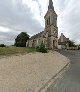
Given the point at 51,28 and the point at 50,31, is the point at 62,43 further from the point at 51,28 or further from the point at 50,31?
the point at 51,28

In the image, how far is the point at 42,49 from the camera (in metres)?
33.8

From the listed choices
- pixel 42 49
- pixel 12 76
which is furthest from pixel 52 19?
pixel 12 76

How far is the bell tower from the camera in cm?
7564

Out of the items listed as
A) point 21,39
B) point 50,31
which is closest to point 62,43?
point 50,31

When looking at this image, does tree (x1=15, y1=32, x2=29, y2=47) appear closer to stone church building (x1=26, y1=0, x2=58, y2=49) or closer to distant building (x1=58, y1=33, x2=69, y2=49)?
stone church building (x1=26, y1=0, x2=58, y2=49)

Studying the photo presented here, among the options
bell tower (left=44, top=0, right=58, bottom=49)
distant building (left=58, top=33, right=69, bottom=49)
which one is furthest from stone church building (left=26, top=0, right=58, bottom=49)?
distant building (left=58, top=33, right=69, bottom=49)

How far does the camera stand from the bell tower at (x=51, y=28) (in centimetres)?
7564

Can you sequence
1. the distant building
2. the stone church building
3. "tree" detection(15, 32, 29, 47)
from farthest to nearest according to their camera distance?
1. "tree" detection(15, 32, 29, 47)
2. the distant building
3. the stone church building

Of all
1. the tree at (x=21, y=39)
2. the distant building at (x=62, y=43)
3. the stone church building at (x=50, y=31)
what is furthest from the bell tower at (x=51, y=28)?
the tree at (x=21, y=39)

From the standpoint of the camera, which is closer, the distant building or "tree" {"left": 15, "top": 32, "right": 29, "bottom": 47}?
the distant building

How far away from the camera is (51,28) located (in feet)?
249

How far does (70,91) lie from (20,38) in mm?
86644

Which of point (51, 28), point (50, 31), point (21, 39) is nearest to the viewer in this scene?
point (51, 28)

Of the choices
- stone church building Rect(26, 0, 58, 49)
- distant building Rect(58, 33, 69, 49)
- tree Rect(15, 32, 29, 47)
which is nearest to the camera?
stone church building Rect(26, 0, 58, 49)
